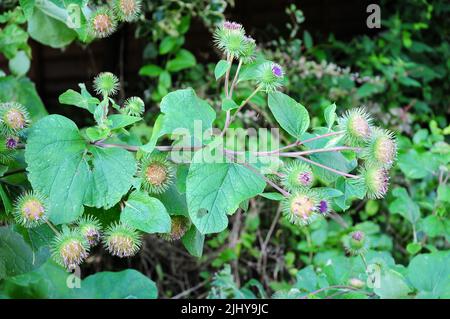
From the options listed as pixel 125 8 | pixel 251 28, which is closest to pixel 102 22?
pixel 125 8

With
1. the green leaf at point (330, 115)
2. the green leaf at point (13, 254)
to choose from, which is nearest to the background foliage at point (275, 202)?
the green leaf at point (13, 254)

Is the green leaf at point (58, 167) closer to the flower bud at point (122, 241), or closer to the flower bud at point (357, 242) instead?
the flower bud at point (122, 241)

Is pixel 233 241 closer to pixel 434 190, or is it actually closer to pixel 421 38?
pixel 434 190

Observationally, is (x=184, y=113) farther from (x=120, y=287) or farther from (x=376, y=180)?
(x=120, y=287)

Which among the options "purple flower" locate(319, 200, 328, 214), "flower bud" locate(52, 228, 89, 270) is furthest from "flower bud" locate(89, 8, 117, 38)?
"purple flower" locate(319, 200, 328, 214)

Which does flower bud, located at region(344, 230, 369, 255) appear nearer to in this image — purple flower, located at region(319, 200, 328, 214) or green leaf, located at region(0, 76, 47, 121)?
purple flower, located at region(319, 200, 328, 214)
